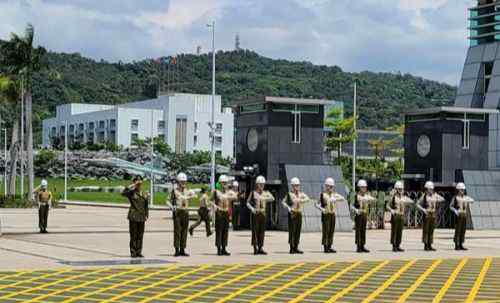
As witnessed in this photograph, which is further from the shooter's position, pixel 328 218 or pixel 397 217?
pixel 397 217

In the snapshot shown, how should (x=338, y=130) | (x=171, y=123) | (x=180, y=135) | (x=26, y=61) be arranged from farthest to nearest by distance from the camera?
1. (x=180, y=135)
2. (x=171, y=123)
3. (x=338, y=130)
4. (x=26, y=61)

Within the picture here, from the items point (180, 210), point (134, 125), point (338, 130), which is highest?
point (134, 125)

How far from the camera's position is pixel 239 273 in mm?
18438

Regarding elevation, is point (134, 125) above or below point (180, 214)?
above

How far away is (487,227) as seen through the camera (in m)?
38.3

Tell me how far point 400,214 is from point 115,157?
10802 centimetres

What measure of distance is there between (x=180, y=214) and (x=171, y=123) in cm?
11397

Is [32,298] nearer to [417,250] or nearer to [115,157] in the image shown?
[417,250]

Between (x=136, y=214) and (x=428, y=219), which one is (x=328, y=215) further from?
(x=136, y=214)

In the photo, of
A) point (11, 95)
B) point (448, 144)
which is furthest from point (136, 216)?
point (11, 95)

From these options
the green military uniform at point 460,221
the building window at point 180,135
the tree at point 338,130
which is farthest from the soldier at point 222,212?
the building window at point 180,135

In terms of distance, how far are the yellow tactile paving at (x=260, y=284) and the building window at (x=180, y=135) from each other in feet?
384

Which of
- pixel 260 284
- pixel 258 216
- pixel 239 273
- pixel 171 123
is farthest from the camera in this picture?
pixel 171 123

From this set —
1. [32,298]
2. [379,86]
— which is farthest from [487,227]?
[379,86]
